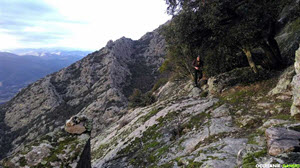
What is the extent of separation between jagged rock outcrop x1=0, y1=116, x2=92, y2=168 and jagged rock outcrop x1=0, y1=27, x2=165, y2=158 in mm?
50089

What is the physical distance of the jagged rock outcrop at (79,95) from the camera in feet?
Answer: 247

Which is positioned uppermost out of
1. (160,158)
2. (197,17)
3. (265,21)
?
(197,17)

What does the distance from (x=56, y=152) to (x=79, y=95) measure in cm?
8809

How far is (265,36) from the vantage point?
15.4 m

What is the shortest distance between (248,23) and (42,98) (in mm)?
107495

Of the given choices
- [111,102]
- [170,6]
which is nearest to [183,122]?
[170,6]

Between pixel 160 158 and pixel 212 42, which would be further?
pixel 212 42

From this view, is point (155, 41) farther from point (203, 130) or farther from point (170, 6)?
point (203, 130)

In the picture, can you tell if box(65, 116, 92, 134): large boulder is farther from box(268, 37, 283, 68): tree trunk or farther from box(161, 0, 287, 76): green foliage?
box(268, 37, 283, 68): tree trunk

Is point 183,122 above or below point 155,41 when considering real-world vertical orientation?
below

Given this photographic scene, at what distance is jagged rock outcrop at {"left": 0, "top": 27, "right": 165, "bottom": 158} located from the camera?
247 feet

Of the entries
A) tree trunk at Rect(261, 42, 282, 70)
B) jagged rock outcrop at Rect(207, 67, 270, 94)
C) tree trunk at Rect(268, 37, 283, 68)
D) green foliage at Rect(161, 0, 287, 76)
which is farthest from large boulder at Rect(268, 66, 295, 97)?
tree trunk at Rect(268, 37, 283, 68)

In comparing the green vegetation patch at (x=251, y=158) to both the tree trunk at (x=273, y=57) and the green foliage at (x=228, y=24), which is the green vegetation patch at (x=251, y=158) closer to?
the green foliage at (x=228, y=24)

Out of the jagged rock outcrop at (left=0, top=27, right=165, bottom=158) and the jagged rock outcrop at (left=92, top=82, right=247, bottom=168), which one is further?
the jagged rock outcrop at (left=0, top=27, right=165, bottom=158)
